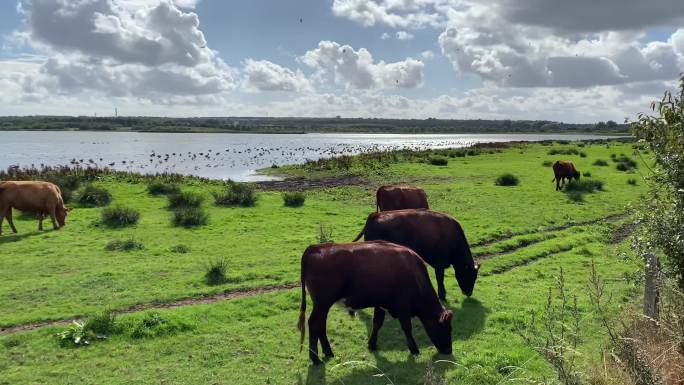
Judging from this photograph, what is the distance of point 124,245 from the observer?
1662cm

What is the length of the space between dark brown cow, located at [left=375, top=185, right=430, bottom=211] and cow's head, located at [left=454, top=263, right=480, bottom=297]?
18.1 feet

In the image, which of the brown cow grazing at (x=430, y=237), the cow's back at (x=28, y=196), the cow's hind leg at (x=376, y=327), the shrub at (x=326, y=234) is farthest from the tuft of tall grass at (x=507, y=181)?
the cow's hind leg at (x=376, y=327)

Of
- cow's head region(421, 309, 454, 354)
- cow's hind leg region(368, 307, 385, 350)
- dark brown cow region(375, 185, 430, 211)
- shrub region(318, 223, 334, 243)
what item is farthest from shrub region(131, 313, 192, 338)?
dark brown cow region(375, 185, 430, 211)

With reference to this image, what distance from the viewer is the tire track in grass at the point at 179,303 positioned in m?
9.95

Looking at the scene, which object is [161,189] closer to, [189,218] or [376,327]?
[189,218]

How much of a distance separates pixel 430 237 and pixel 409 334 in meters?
3.18

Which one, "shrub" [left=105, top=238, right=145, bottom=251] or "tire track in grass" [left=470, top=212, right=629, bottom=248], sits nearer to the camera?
"shrub" [left=105, top=238, right=145, bottom=251]

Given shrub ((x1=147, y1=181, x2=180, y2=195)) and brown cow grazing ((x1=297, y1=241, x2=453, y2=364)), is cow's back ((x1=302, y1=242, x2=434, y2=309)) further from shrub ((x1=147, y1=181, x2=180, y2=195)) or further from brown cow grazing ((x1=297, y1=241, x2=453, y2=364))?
shrub ((x1=147, y1=181, x2=180, y2=195))

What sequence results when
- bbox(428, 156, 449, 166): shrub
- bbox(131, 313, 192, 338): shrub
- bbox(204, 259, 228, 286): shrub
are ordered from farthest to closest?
bbox(428, 156, 449, 166): shrub → bbox(204, 259, 228, 286): shrub → bbox(131, 313, 192, 338): shrub

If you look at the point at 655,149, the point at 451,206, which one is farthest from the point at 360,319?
the point at 451,206

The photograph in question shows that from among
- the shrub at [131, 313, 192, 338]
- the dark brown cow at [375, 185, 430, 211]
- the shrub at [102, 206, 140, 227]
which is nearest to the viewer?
the shrub at [131, 313, 192, 338]

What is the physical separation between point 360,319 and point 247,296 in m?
3.00

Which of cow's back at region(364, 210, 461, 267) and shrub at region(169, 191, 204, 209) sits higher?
cow's back at region(364, 210, 461, 267)

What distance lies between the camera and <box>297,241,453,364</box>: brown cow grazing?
26.5 ft
